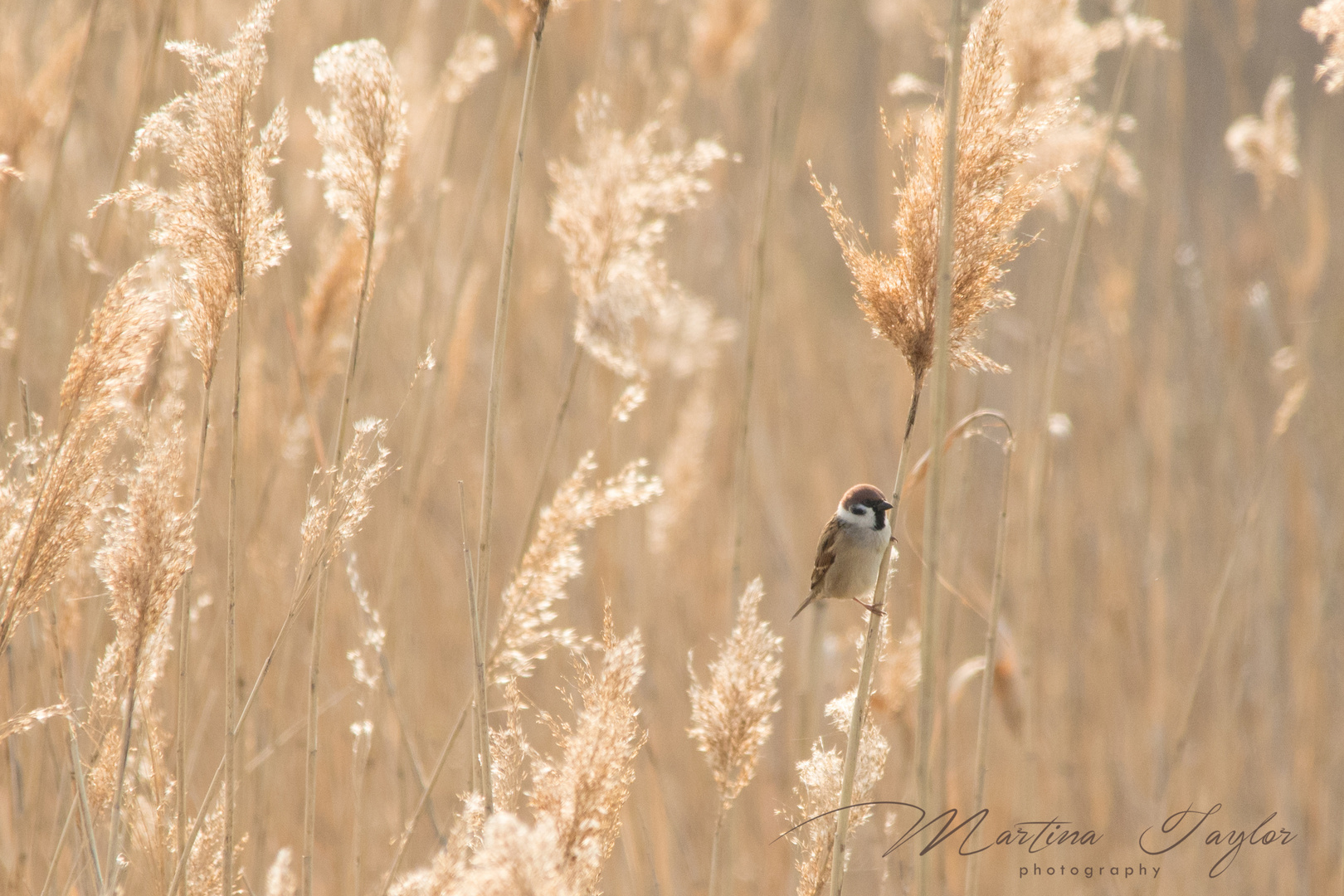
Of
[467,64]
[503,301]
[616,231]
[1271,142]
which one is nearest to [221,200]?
[503,301]

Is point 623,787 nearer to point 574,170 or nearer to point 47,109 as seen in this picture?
point 574,170

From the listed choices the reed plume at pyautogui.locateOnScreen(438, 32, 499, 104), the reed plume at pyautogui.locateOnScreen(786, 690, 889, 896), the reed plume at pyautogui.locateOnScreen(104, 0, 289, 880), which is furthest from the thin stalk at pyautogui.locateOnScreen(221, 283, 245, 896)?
the reed plume at pyautogui.locateOnScreen(438, 32, 499, 104)

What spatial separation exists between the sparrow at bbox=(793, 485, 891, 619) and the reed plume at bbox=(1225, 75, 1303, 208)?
1.14 metres

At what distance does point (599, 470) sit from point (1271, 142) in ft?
5.17

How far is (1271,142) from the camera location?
2076 millimetres

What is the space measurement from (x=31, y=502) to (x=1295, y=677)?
256 cm

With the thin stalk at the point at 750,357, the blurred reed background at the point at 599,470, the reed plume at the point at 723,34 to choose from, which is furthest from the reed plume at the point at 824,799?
the reed plume at the point at 723,34

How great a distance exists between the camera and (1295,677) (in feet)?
7.72

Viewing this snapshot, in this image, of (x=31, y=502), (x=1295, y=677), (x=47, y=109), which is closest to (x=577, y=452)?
(x=47, y=109)

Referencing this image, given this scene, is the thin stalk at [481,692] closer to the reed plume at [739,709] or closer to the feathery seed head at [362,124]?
the reed plume at [739,709]

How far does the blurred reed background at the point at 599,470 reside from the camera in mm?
1030

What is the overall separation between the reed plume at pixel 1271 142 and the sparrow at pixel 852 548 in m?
1.14

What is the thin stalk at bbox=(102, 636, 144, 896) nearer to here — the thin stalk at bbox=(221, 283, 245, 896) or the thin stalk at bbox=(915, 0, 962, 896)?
the thin stalk at bbox=(221, 283, 245, 896)

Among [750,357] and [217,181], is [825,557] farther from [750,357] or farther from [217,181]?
[217,181]
